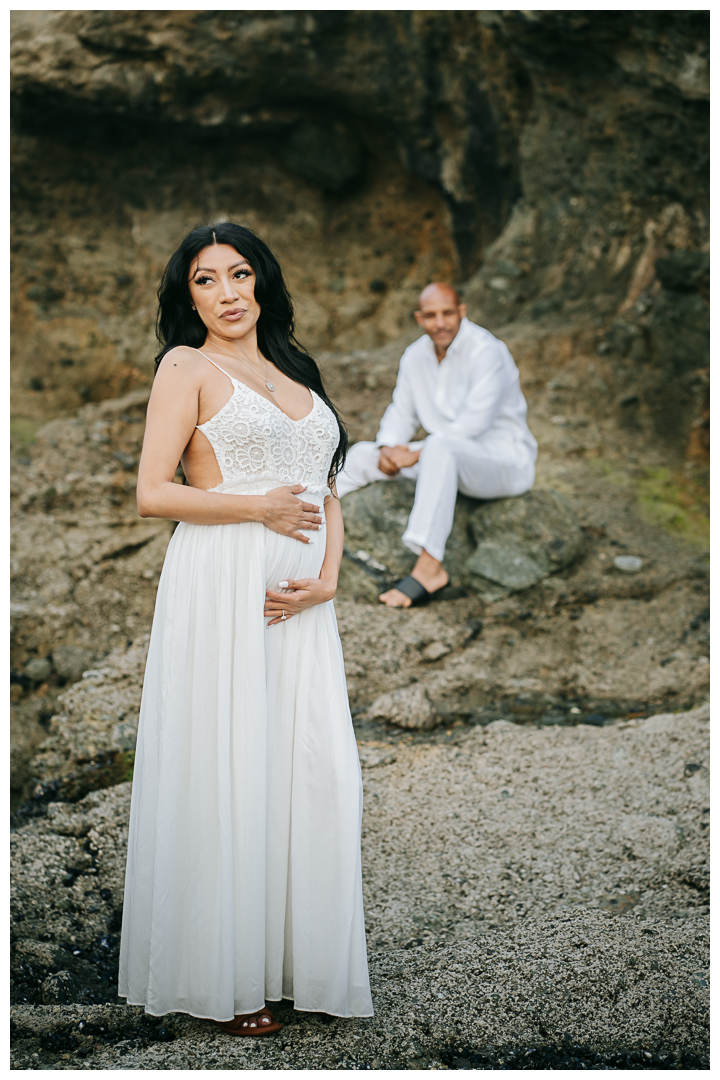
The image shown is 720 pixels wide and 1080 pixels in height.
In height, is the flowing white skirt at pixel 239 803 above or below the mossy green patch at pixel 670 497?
below

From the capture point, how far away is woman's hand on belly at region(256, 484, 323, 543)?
7.23 feet

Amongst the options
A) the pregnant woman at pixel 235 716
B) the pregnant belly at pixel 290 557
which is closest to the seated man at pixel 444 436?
the pregnant belly at pixel 290 557

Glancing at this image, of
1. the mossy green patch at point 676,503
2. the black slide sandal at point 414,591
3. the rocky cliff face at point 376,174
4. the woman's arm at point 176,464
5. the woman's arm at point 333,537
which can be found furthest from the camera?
the rocky cliff face at point 376,174

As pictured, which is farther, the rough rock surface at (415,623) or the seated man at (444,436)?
the seated man at (444,436)

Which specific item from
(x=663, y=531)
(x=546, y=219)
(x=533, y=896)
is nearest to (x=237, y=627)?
(x=533, y=896)

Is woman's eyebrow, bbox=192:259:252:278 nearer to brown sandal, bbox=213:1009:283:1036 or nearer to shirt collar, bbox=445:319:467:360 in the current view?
brown sandal, bbox=213:1009:283:1036

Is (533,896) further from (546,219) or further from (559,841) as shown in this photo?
(546,219)

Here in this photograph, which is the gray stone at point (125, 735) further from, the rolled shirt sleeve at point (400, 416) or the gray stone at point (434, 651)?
the rolled shirt sleeve at point (400, 416)

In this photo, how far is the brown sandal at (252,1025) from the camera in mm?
2230

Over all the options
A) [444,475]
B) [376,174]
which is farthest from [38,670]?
[376,174]

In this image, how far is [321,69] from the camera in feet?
24.2

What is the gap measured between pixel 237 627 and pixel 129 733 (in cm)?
205

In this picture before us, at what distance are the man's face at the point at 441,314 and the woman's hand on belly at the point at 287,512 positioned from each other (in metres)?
3.23

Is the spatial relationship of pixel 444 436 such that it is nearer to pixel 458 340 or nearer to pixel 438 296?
pixel 458 340
